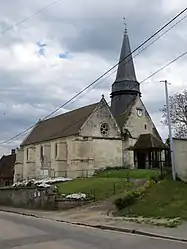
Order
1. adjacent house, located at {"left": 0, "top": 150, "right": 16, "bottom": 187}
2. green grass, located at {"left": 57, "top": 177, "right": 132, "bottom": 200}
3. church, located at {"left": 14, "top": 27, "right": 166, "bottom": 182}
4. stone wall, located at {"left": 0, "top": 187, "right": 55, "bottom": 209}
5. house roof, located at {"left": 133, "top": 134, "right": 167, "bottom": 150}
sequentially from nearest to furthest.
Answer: stone wall, located at {"left": 0, "top": 187, "right": 55, "bottom": 209}, green grass, located at {"left": 57, "top": 177, "right": 132, "bottom": 200}, house roof, located at {"left": 133, "top": 134, "right": 167, "bottom": 150}, church, located at {"left": 14, "top": 27, "right": 166, "bottom": 182}, adjacent house, located at {"left": 0, "top": 150, "right": 16, "bottom": 187}

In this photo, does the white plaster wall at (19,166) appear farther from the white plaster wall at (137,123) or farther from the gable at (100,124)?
the white plaster wall at (137,123)

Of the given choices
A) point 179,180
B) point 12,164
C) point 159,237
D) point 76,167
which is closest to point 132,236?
point 159,237

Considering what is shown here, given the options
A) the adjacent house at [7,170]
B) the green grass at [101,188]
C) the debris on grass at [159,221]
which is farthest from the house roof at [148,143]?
the debris on grass at [159,221]

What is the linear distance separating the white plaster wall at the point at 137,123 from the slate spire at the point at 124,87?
1726 millimetres

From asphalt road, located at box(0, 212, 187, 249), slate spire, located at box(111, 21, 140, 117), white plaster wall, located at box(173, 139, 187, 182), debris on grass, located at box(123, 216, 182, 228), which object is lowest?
asphalt road, located at box(0, 212, 187, 249)

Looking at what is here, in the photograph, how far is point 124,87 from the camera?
2459 inches

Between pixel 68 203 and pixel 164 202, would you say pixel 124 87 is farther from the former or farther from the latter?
pixel 164 202

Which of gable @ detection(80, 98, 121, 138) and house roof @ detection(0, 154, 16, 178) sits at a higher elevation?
gable @ detection(80, 98, 121, 138)

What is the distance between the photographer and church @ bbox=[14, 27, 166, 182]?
2071 inches

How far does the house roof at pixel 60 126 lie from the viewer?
180 ft

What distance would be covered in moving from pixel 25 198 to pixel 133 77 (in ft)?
115

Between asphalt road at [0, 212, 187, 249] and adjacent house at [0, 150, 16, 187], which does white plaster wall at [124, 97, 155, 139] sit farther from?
asphalt road at [0, 212, 187, 249]

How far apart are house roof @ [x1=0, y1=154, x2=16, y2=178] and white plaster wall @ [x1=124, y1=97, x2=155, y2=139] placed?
26.2m

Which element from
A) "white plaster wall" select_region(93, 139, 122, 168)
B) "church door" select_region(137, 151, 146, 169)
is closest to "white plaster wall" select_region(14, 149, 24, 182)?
"white plaster wall" select_region(93, 139, 122, 168)
